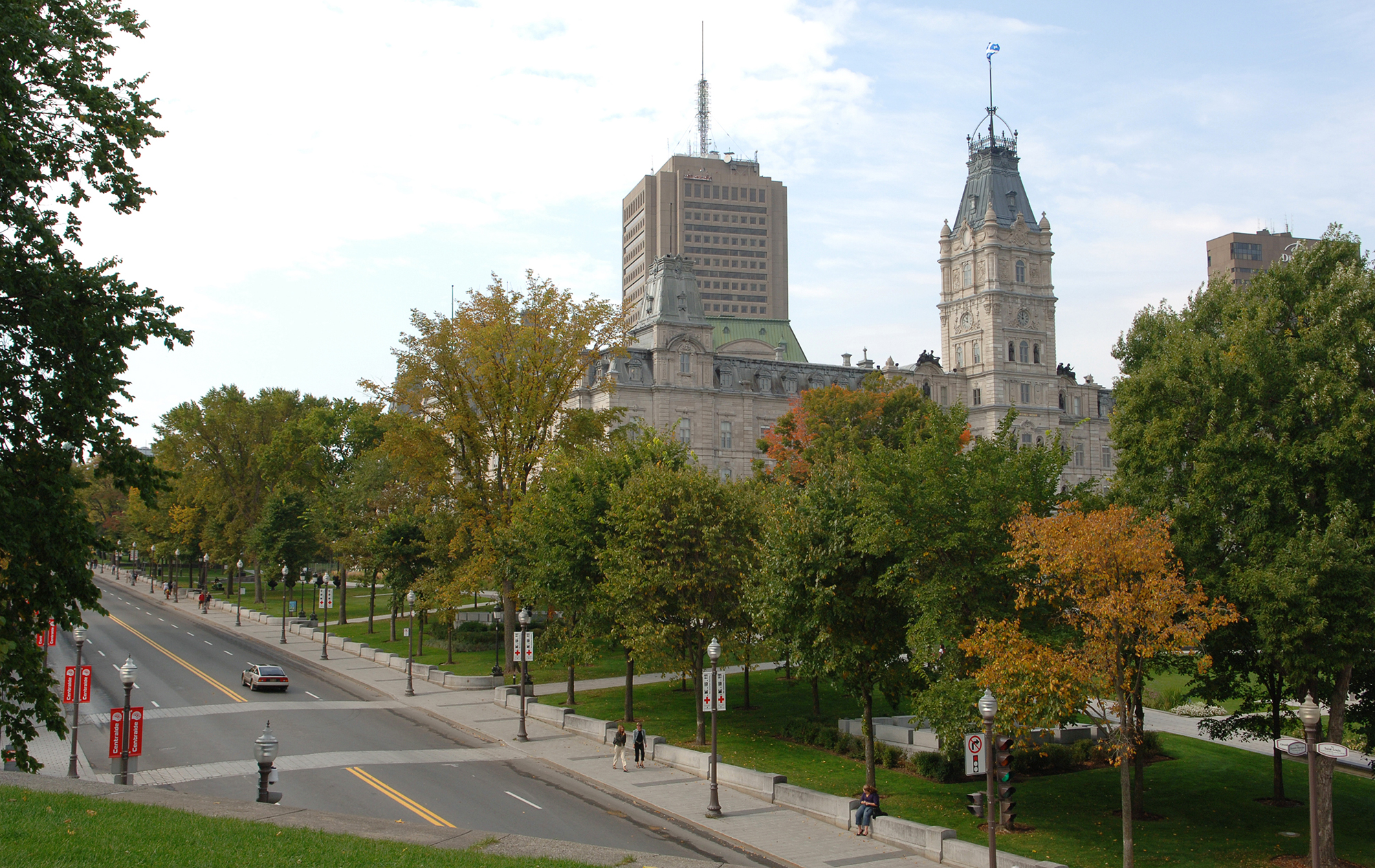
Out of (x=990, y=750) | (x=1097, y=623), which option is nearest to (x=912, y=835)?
(x=990, y=750)

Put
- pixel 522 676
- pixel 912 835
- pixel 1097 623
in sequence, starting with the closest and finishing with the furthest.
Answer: pixel 1097 623, pixel 912 835, pixel 522 676

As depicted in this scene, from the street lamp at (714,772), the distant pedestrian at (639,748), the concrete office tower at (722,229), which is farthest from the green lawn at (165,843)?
the concrete office tower at (722,229)

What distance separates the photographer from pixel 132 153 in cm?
1758

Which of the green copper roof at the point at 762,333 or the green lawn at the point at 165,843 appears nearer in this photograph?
the green lawn at the point at 165,843

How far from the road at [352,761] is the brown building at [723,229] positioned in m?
134

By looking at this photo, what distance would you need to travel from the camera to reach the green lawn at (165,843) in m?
11.5

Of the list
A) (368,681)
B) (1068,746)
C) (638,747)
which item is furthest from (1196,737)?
(368,681)

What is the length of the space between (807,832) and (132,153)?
19738 mm

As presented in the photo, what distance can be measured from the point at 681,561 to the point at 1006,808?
40.8 ft

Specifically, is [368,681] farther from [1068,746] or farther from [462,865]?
[462,865]

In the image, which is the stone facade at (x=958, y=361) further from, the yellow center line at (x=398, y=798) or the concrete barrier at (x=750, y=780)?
the yellow center line at (x=398, y=798)

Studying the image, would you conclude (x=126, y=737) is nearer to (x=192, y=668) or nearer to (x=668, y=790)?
(x=668, y=790)

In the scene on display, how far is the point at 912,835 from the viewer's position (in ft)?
71.3

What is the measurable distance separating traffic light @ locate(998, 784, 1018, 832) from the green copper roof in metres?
93.5
